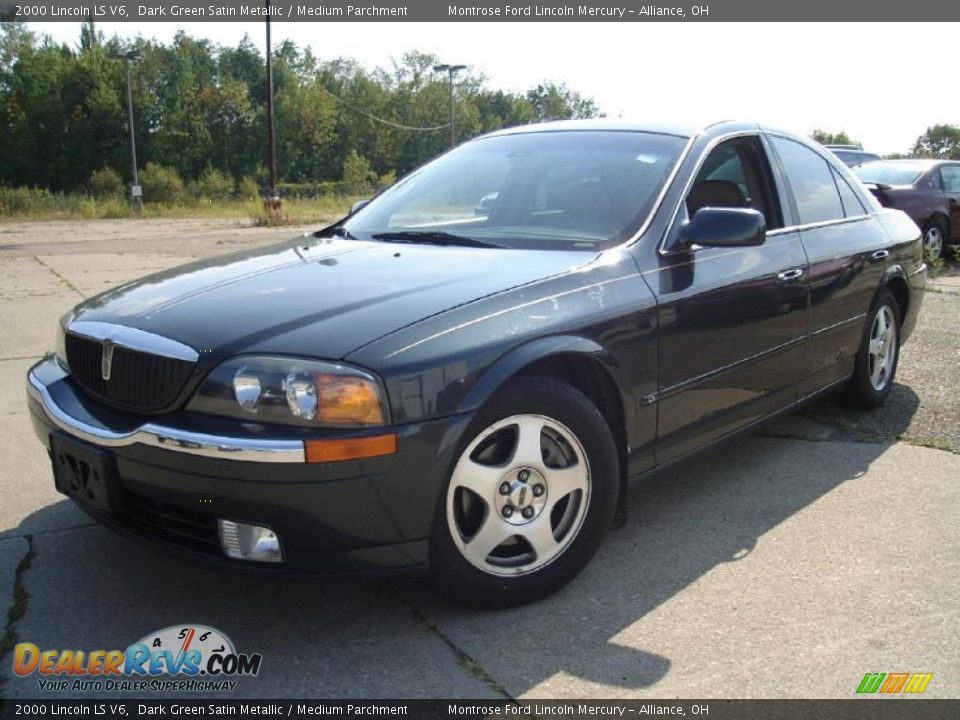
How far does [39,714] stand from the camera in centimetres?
228

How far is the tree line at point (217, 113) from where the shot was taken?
65.5 meters

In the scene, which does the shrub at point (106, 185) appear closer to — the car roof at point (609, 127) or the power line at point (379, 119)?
the power line at point (379, 119)

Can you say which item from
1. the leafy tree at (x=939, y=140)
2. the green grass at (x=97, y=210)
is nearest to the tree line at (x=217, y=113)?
the green grass at (x=97, y=210)

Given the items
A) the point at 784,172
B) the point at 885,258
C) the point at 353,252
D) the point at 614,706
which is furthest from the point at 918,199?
the point at 614,706

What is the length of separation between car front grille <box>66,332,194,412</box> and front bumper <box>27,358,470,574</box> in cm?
8

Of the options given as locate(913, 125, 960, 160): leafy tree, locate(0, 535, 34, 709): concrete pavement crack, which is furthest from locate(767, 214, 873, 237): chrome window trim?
locate(913, 125, 960, 160): leafy tree

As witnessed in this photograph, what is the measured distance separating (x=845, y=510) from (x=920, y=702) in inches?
53.5

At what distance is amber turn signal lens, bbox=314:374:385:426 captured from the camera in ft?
7.74

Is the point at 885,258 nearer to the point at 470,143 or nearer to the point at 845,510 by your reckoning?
the point at 845,510

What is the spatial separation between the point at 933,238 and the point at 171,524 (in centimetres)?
1212

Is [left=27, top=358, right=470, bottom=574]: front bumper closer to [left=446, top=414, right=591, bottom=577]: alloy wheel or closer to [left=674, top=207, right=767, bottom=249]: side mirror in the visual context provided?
[left=446, top=414, right=591, bottom=577]: alloy wheel

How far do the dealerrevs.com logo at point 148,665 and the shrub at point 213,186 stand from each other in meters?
60.9

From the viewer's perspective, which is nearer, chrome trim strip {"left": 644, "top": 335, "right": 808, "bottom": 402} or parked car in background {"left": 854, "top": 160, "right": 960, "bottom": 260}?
chrome trim strip {"left": 644, "top": 335, "right": 808, "bottom": 402}

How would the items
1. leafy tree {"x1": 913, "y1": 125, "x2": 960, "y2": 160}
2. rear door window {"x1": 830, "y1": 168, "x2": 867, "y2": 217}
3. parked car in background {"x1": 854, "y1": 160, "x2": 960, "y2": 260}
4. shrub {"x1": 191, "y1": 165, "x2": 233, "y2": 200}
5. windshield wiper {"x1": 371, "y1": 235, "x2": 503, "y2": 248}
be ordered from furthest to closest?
shrub {"x1": 191, "y1": 165, "x2": 233, "y2": 200} < leafy tree {"x1": 913, "y1": 125, "x2": 960, "y2": 160} < parked car in background {"x1": 854, "y1": 160, "x2": 960, "y2": 260} < rear door window {"x1": 830, "y1": 168, "x2": 867, "y2": 217} < windshield wiper {"x1": 371, "y1": 235, "x2": 503, "y2": 248}
